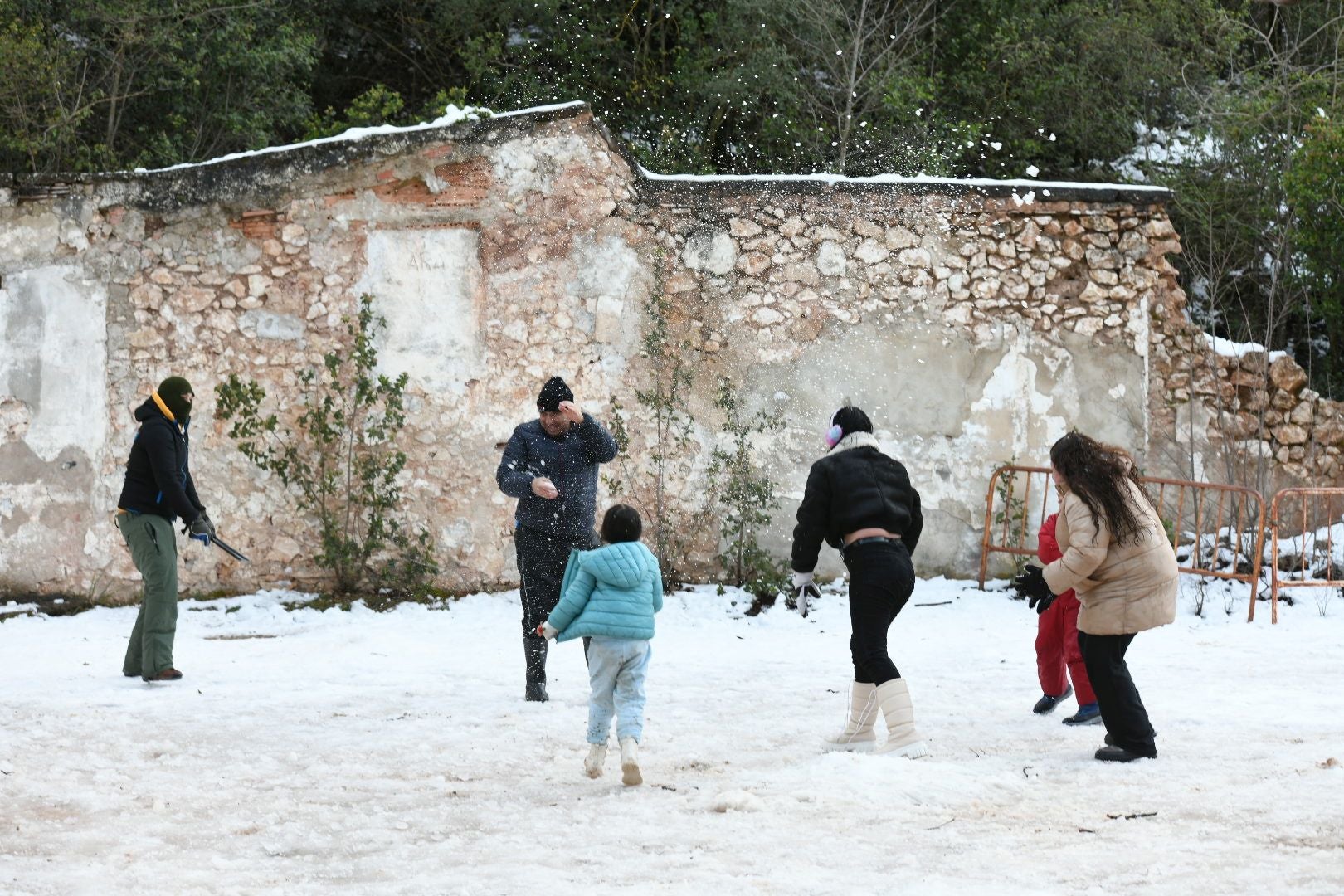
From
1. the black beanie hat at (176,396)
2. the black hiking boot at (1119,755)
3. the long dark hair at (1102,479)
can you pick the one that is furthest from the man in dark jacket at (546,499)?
the black hiking boot at (1119,755)

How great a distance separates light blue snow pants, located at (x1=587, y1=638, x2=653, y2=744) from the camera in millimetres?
5352

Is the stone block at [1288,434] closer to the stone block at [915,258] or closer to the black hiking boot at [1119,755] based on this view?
the stone block at [915,258]

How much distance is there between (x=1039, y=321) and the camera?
32.7 ft

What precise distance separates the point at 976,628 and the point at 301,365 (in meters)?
4.98

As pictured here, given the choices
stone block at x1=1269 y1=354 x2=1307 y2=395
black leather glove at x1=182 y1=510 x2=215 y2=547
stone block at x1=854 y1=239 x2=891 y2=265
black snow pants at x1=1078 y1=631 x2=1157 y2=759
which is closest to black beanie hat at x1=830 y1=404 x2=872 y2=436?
black snow pants at x1=1078 y1=631 x2=1157 y2=759

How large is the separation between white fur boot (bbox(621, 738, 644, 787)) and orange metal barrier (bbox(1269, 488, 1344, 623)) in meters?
5.44

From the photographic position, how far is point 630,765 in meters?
5.18

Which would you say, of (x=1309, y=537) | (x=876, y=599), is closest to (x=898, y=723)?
(x=876, y=599)

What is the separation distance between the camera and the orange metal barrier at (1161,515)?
9727mm

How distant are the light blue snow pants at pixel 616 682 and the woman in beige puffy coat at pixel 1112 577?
5.71ft

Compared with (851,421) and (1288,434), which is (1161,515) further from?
(851,421)

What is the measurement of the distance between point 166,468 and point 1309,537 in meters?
7.96

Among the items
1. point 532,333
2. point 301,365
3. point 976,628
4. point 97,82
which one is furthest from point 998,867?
point 97,82

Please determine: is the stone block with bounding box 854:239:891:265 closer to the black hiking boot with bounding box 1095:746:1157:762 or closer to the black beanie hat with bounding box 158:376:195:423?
the black beanie hat with bounding box 158:376:195:423
